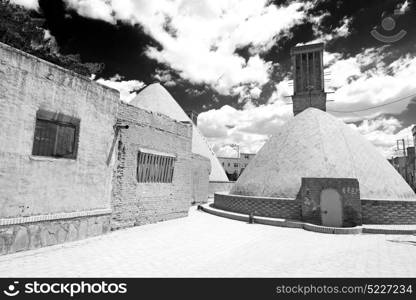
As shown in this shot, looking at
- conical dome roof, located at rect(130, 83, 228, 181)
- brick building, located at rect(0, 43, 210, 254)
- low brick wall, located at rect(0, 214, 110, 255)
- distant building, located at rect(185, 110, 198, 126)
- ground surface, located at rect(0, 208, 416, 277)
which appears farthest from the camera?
distant building, located at rect(185, 110, 198, 126)

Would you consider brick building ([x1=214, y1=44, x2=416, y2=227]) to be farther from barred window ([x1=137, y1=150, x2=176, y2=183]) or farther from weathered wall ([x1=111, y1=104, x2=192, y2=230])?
barred window ([x1=137, y1=150, x2=176, y2=183])

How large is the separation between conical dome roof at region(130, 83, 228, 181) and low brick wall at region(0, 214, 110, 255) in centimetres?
2116

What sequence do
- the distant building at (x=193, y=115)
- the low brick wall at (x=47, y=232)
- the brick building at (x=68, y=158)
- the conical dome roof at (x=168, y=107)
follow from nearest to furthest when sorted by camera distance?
the low brick wall at (x=47, y=232) < the brick building at (x=68, y=158) < the conical dome roof at (x=168, y=107) < the distant building at (x=193, y=115)

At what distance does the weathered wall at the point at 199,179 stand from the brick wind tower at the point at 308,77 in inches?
345

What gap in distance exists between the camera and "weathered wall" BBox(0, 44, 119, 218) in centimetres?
648

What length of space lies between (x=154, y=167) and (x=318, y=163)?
8.79 meters

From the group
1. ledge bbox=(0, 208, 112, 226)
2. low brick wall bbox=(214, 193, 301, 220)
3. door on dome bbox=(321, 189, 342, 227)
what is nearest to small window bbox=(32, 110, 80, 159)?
ledge bbox=(0, 208, 112, 226)

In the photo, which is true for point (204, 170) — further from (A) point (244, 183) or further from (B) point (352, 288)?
(B) point (352, 288)

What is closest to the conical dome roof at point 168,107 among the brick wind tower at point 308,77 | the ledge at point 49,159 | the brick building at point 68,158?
the brick wind tower at point 308,77

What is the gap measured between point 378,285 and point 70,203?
318 inches

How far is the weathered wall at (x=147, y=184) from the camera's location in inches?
392

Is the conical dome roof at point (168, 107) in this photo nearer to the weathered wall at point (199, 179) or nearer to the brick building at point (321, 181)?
the weathered wall at point (199, 179)

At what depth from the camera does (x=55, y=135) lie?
7.70 metres

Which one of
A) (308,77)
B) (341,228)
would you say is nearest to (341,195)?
(341,228)
